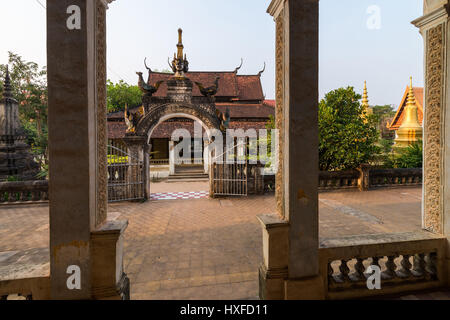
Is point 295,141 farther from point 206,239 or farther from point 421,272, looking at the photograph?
point 206,239

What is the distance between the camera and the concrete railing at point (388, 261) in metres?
2.65

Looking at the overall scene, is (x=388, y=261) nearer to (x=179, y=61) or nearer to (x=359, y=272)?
(x=359, y=272)

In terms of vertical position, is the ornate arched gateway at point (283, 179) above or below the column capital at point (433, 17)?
below

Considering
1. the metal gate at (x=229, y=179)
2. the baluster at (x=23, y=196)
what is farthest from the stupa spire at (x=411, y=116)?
the baluster at (x=23, y=196)

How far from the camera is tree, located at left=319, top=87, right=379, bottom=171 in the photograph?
9297mm

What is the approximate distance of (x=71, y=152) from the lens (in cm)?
214

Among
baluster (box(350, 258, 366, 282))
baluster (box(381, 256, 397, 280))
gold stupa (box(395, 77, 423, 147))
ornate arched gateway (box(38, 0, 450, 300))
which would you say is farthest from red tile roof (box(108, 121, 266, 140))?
baluster (box(350, 258, 366, 282))

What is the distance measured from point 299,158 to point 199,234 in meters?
3.54

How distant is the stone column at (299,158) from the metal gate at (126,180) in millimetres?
6969

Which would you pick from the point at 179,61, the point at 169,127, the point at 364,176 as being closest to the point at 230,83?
the point at 169,127

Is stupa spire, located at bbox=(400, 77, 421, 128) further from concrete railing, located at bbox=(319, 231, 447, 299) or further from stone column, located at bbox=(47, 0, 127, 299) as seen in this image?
stone column, located at bbox=(47, 0, 127, 299)

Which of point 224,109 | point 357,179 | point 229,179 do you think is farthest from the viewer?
point 224,109

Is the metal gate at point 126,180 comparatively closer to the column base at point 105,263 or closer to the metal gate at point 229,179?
the metal gate at point 229,179

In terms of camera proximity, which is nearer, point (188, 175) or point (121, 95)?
point (188, 175)
